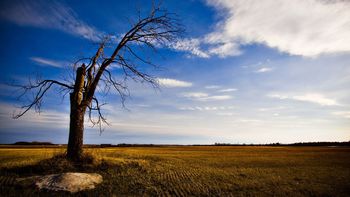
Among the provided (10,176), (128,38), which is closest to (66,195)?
(10,176)

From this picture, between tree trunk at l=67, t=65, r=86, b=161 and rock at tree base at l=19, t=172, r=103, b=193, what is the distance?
3.79 meters

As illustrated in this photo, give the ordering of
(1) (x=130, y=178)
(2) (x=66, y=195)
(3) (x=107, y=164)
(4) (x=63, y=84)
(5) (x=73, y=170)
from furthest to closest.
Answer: (4) (x=63, y=84) → (3) (x=107, y=164) → (5) (x=73, y=170) → (1) (x=130, y=178) → (2) (x=66, y=195)

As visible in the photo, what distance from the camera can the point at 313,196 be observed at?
749 centimetres

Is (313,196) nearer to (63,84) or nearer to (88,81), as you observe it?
(88,81)

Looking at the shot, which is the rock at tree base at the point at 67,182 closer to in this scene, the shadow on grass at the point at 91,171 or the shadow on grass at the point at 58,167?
the shadow on grass at the point at 91,171

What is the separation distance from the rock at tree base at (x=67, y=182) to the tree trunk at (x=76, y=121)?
3.79 metres

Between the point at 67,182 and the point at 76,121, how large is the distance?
5.22m

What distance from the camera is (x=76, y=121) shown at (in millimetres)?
12508

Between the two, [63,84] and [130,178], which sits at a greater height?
[63,84]

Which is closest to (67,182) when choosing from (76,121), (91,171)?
(91,171)

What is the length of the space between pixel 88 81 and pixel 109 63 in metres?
1.58

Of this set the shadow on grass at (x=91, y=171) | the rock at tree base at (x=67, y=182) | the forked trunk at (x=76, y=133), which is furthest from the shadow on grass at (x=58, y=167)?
the rock at tree base at (x=67, y=182)

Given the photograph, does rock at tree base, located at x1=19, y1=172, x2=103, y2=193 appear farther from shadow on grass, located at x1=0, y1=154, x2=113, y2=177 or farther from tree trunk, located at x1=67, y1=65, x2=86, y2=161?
tree trunk, located at x1=67, y1=65, x2=86, y2=161

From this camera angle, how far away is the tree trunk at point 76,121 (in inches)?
478
